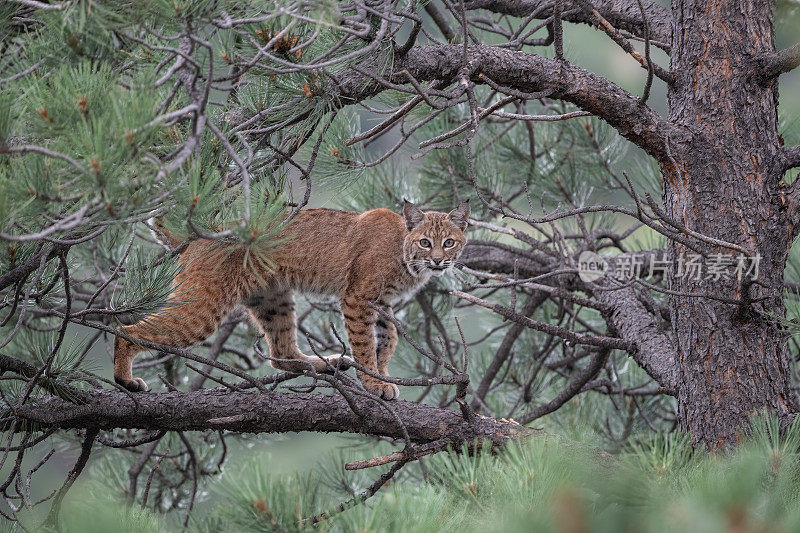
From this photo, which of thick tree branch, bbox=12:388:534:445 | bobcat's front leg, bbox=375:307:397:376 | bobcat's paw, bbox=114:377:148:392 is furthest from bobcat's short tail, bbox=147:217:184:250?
bobcat's front leg, bbox=375:307:397:376

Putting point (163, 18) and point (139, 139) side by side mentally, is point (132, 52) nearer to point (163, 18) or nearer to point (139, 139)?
point (163, 18)

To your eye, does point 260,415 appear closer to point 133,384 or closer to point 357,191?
point 133,384

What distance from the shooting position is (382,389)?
4.07 meters

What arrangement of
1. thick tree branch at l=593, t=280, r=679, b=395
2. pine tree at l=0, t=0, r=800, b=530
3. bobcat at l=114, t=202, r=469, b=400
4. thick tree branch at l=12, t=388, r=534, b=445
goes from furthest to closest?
bobcat at l=114, t=202, r=469, b=400 < thick tree branch at l=593, t=280, r=679, b=395 < thick tree branch at l=12, t=388, r=534, b=445 < pine tree at l=0, t=0, r=800, b=530

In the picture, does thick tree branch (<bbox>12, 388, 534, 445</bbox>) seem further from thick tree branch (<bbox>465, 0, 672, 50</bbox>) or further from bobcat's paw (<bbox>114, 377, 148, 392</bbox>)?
thick tree branch (<bbox>465, 0, 672, 50</bbox>)

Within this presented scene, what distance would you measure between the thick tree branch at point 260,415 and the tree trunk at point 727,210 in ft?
2.13

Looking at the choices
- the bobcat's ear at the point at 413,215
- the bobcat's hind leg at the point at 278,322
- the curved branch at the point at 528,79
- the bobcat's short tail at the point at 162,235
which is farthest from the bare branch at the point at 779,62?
the bobcat's hind leg at the point at 278,322

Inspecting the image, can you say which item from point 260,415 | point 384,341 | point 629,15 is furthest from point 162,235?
point 629,15

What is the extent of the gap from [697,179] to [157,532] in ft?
7.01

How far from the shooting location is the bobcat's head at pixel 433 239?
4.07 metres

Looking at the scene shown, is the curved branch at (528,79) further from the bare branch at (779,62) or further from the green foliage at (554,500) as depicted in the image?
the green foliage at (554,500)

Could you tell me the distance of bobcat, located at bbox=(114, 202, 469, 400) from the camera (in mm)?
3871

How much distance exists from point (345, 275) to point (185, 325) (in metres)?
0.88

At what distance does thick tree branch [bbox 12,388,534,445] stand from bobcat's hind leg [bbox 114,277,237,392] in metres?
0.66
